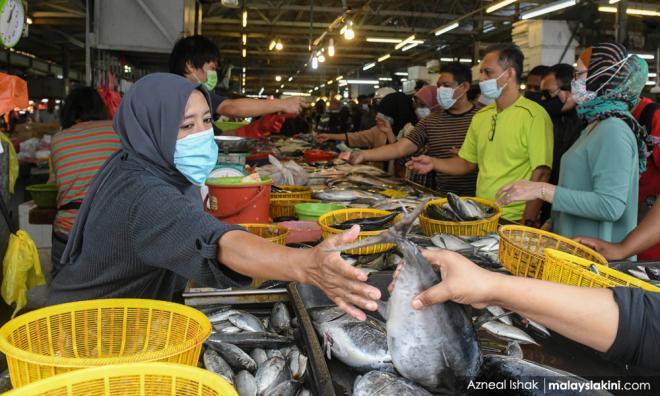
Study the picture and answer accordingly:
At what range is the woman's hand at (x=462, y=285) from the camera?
52.2 inches

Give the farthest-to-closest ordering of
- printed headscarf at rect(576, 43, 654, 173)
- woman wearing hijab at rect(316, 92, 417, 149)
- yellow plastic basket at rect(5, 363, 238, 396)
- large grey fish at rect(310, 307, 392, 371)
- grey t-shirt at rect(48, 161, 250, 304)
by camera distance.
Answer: woman wearing hijab at rect(316, 92, 417, 149) < printed headscarf at rect(576, 43, 654, 173) < large grey fish at rect(310, 307, 392, 371) < grey t-shirt at rect(48, 161, 250, 304) < yellow plastic basket at rect(5, 363, 238, 396)

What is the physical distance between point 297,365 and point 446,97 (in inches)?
166

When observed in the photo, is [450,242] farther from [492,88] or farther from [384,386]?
[492,88]

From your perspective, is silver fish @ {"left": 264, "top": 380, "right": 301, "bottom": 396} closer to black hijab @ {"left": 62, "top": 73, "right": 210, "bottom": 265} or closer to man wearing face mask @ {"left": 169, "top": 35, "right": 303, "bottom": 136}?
black hijab @ {"left": 62, "top": 73, "right": 210, "bottom": 265}

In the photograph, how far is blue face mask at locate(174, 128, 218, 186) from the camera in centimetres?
197

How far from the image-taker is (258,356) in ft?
5.99

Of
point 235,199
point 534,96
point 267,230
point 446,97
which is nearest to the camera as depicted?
point 267,230

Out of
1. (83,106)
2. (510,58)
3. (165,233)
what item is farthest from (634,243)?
(83,106)

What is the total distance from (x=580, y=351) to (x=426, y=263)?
77 centimetres

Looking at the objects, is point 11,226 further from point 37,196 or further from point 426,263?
point 426,263

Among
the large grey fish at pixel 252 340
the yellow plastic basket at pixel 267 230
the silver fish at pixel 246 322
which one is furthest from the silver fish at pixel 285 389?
the yellow plastic basket at pixel 267 230

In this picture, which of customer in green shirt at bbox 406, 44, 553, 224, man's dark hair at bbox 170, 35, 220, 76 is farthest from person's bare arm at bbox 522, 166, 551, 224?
man's dark hair at bbox 170, 35, 220, 76

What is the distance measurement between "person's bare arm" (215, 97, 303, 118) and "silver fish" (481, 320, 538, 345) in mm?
2376

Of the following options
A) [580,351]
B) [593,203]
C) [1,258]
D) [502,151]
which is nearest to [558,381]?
[580,351]
